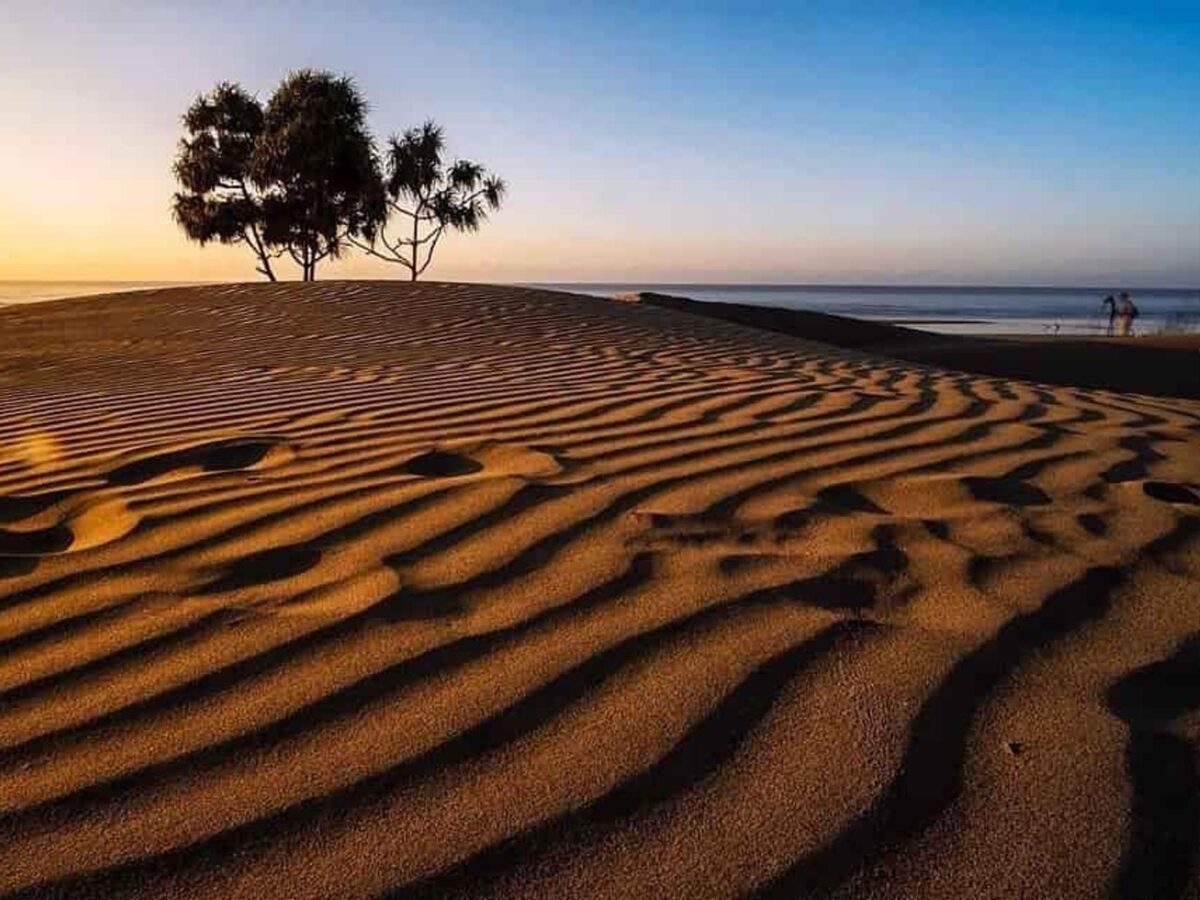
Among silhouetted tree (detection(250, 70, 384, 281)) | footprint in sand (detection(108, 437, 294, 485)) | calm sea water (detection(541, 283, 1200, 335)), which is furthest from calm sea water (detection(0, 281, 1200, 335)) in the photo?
footprint in sand (detection(108, 437, 294, 485))

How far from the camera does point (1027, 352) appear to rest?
1309 centimetres

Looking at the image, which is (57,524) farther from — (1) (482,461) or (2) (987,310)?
(2) (987,310)

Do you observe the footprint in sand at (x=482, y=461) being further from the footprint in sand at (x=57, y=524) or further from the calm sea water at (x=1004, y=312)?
the calm sea water at (x=1004, y=312)

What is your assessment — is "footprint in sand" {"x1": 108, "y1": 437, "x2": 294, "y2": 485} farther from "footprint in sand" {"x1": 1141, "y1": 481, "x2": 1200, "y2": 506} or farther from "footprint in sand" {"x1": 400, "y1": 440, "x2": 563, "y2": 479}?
"footprint in sand" {"x1": 1141, "y1": 481, "x2": 1200, "y2": 506}

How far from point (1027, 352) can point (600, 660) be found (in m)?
13.1

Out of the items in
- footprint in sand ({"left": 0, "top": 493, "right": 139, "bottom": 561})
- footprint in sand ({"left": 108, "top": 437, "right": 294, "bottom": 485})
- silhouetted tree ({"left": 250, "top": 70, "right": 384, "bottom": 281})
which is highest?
silhouetted tree ({"left": 250, "top": 70, "right": 384, "bottom": 281})

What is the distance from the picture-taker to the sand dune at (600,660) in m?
1.17

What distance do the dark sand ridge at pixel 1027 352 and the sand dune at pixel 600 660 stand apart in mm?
7787

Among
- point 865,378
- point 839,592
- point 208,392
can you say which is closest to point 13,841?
point 839,592

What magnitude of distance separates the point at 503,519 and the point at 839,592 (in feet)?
2.94

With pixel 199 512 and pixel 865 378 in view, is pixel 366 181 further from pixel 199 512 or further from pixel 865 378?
pixel 199 512

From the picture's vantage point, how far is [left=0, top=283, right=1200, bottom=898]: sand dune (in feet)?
3.85

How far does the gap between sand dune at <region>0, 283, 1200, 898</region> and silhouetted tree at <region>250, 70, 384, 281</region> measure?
65.1ft

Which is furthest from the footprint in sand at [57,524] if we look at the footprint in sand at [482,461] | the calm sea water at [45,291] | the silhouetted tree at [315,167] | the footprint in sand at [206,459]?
the silhouetted tree at [315,167]
